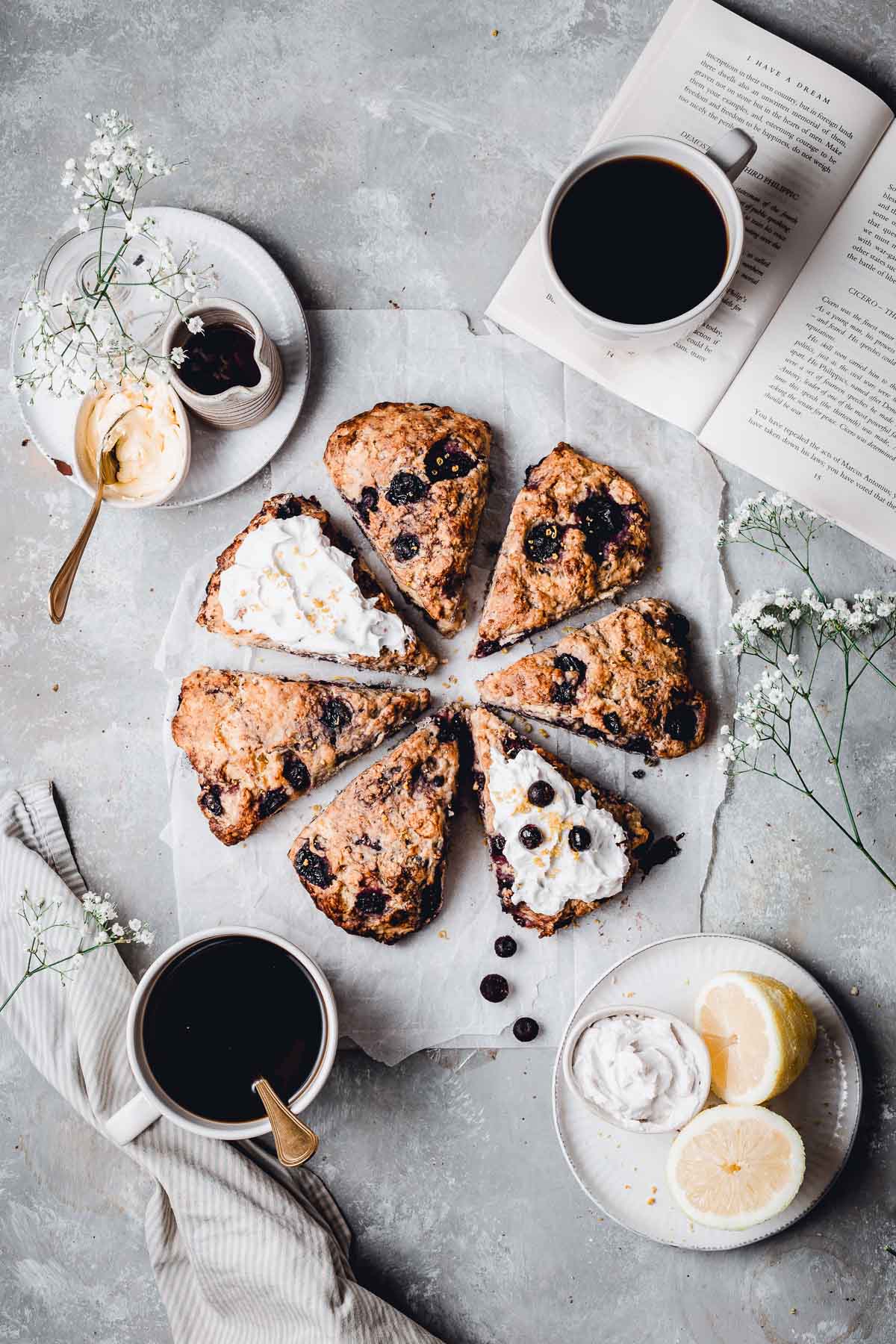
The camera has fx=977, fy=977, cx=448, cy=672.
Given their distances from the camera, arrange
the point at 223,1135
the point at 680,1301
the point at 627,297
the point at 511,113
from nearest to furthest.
A: 1. the point at 223,1135
2. the point at 627,297
3. the point at 680,1301
4. the point at 511,113

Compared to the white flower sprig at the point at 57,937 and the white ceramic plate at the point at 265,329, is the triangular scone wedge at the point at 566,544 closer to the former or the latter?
the white ceramic plate at the point at 265,329

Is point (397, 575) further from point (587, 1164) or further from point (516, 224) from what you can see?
point (587, 1164)

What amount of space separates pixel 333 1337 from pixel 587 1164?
0.96 metres

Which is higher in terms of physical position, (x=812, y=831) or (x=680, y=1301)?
(x=812, y=831)

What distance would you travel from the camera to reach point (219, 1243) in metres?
3.25

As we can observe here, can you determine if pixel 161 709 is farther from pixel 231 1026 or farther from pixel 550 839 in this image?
pixel 550 839

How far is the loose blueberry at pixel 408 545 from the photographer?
342cm

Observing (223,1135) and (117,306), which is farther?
(117,306)

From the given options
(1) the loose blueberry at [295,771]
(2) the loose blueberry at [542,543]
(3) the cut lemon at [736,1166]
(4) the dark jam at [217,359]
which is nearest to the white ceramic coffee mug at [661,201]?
(2) the loose blueberry at [542,543]

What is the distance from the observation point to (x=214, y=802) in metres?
3.36

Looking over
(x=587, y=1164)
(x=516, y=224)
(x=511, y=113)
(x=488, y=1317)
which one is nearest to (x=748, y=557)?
(x=516, y=224)

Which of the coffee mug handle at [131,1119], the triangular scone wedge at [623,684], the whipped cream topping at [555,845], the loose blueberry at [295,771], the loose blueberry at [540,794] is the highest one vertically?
the triangular scone wedge at [623,684]

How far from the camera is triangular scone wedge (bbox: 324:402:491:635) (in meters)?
3.39

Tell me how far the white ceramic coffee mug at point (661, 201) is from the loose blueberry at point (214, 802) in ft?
6.43
